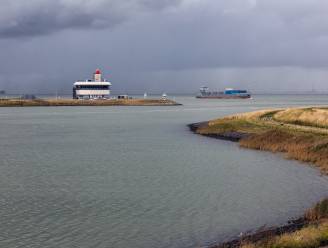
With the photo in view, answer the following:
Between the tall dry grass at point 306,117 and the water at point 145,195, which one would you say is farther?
the tall dry grass at point 306,117

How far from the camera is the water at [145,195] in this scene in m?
20.5

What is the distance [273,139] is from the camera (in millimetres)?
50906

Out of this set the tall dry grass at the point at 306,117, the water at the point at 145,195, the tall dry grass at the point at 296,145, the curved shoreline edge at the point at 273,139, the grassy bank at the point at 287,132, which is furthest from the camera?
the tall dry grass at the point at 306,117

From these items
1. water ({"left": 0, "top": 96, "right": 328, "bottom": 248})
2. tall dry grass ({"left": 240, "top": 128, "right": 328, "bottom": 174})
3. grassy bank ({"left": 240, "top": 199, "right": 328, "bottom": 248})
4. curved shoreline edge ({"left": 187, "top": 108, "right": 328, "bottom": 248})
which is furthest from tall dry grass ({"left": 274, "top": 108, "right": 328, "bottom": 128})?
grassy bank ({"left": 240, "top": 199, "right": 328, "bottom": 248})

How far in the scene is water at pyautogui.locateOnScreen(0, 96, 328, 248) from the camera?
807 inches

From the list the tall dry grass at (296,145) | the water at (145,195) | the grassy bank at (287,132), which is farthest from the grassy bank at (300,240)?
the grassy bank at (287,132)

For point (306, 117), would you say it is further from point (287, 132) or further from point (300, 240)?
point (300, 240)

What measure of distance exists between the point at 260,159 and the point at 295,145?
16.1 feet

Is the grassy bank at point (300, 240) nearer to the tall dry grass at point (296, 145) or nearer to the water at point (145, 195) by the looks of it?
the water at point (145, 195)

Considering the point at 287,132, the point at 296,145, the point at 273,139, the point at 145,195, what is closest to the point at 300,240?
the point at 145,195

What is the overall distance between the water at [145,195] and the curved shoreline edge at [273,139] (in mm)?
1541

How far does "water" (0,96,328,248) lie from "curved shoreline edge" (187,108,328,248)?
A: 154 centimetres

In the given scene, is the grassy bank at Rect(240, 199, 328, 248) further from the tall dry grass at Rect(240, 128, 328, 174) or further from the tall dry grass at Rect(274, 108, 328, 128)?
the tall dry grass at Rect(274, 108, 328, 128)

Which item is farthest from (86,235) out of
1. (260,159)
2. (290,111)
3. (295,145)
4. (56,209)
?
(290,111)
